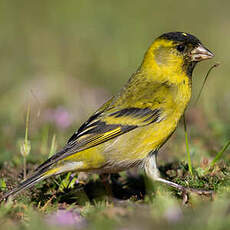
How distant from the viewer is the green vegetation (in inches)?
146

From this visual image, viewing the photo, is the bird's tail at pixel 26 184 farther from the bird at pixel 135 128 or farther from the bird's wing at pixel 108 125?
the bird's wing at pixel 108 125

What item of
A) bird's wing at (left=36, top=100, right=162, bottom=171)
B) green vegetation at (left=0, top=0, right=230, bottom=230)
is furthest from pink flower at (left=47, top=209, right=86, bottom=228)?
bird's wing at (left=36, top=100, right=162, bottom=171)

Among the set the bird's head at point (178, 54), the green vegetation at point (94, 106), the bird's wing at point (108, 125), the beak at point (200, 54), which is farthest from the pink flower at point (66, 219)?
the beak at point (200, 54)

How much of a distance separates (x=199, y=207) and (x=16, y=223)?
4.83ft

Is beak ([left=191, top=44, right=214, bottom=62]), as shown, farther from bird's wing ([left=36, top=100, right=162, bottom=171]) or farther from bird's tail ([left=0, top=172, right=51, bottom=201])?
bird's tail ([left=0, top=172, right=51, bottom=201])

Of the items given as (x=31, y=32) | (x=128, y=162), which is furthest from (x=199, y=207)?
(x=31, y=32)

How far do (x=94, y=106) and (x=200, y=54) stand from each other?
351 cm

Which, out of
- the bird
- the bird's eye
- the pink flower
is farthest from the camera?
the bird's eye

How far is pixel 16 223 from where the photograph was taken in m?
3.78

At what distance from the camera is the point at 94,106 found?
8.48 m

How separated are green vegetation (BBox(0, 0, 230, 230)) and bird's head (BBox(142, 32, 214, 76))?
110 cm

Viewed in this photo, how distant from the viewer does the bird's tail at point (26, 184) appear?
4.29 m

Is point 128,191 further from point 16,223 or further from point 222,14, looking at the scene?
point 222,14

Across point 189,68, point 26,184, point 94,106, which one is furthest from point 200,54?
point 94,106
